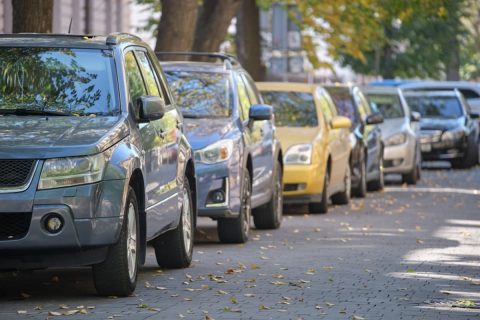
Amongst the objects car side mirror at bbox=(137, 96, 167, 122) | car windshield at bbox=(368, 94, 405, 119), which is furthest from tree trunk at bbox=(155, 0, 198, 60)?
car side mirror at bbox=(137, 96, 167, 122)

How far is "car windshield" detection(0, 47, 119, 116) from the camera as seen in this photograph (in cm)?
1084

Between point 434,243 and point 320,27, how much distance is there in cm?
2069

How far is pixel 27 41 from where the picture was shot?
37.3ft

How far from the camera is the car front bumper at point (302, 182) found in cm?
1941

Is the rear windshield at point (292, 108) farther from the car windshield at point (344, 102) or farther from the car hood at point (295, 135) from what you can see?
the car windshield at point (344, 102)

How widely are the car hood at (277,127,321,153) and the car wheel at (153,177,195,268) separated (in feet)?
22.7

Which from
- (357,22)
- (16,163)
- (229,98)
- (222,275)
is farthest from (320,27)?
(16,163)

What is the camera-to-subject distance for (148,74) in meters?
12.1

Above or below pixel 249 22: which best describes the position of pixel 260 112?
below

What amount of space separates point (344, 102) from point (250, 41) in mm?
8433

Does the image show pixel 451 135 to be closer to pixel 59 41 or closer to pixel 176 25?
pixel 176 25

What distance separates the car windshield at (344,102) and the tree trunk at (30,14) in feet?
28.0

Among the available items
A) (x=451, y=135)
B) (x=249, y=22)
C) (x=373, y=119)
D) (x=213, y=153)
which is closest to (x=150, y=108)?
(x=213, y=153)

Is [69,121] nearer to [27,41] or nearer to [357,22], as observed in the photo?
[27,41]
